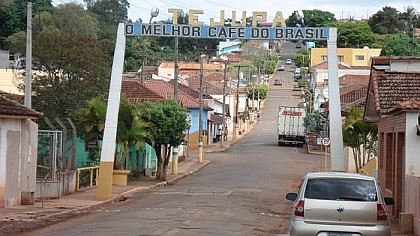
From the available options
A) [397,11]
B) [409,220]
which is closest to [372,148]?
[409,220]

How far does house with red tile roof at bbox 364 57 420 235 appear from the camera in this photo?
22438 millimetres

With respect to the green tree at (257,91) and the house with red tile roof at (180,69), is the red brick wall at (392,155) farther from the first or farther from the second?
the house with red tile roof at (180,69)

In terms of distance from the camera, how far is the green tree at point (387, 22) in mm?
176125

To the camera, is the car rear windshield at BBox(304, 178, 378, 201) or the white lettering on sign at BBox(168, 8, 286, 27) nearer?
the car rear windshield at BBox(304, 178, 378, 201)

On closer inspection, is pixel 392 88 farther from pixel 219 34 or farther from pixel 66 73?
pixel 66 73

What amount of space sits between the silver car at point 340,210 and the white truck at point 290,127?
64.8 m

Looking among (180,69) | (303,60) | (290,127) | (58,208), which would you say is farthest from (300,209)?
(303,60)

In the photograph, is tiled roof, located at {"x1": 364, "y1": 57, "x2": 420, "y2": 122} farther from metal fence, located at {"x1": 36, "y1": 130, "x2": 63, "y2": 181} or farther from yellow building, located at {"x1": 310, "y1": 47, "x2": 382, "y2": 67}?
yellow building, located at {"x1": 310, "y1": 47, "x2": 382, "y2": 67}

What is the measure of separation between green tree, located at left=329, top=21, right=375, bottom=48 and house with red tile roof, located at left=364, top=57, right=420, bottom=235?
433 ft

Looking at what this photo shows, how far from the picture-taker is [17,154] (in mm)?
28000

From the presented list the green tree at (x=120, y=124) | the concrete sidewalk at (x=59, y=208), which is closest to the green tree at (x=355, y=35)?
the concrete sidewalk at (x=59, y=208)

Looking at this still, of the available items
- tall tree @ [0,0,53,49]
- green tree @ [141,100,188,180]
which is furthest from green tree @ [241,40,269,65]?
green tree @ [141,100,188,180]

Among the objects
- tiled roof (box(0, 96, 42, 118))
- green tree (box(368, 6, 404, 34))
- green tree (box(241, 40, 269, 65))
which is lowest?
tiled roof (box(0, 96, 42, 118))

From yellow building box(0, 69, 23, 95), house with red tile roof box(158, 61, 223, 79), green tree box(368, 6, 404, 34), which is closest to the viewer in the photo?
yellow building box(0, 69, 23, 95)
